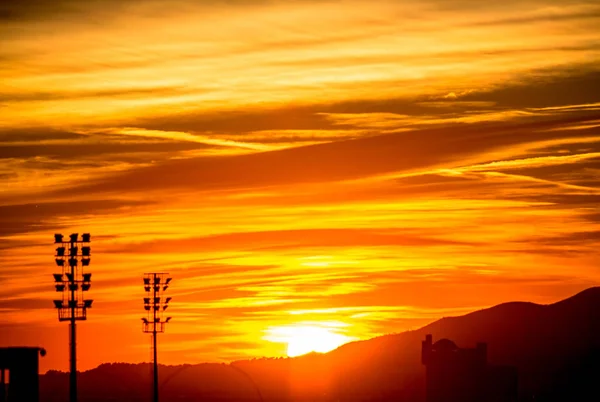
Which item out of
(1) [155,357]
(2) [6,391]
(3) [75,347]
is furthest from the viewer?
(1) [155,357]

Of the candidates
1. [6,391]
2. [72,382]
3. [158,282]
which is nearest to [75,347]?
[72,382]

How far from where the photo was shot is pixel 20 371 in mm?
97500

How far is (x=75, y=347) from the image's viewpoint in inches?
3762

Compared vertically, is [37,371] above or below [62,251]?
below

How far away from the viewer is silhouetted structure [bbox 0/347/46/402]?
96.8 meters

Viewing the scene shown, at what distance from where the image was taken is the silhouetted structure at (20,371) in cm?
9681

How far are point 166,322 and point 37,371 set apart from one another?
64.4ft

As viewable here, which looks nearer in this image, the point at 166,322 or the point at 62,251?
the point at 62,251

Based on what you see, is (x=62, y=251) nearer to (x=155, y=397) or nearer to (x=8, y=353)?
(x=8, y=353)

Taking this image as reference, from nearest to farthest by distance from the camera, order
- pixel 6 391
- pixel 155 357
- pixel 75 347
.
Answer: pixel 75 347, pixel 6 391, pixel 155 357

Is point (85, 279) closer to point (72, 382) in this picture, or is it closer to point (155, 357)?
point (72, 382)

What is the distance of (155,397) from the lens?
108 m

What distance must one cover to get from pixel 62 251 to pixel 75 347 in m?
7.87

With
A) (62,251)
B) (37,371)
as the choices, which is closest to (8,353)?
(37,371)
